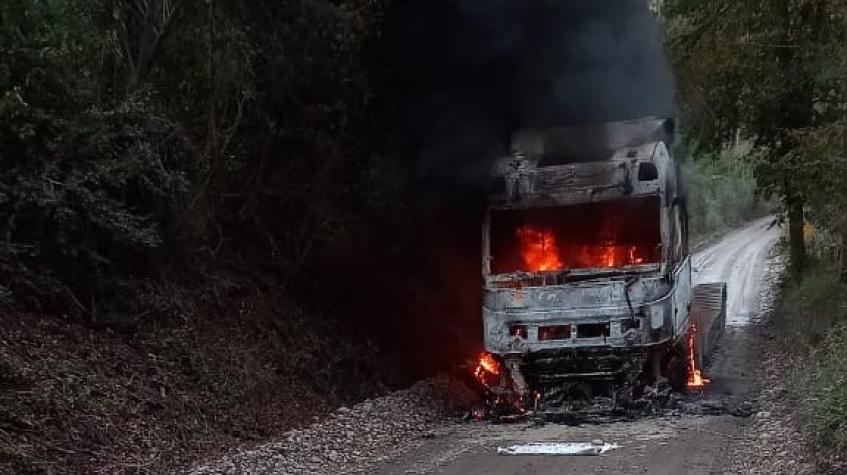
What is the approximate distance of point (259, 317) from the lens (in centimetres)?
1113

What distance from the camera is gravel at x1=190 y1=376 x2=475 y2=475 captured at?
7941mm

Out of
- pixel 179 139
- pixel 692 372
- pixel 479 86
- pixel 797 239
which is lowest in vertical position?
pixel 692 372

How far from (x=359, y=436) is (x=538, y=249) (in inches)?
134

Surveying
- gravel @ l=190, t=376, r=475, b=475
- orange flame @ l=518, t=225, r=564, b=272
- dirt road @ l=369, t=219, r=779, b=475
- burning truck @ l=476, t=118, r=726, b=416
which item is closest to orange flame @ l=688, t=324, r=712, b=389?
burning truck @ l=476, t=118, r=726, b=416

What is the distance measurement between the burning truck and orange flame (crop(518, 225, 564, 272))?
0.5 inches

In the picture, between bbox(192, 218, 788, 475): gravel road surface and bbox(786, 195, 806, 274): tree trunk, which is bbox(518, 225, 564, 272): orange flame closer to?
bbox(192, 218, 788, 475): gravel road surface

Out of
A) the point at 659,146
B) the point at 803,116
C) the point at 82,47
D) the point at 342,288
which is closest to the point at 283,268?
the point at 342,288

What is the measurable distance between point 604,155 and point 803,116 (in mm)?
5584

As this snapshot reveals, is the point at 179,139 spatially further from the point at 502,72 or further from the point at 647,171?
the point at 647,171

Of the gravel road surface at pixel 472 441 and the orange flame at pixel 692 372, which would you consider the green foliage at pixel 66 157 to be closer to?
the gravel road surface at pixel 472 441

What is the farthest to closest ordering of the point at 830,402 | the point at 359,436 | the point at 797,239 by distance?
1. the point at 797,239
2. the point at 359,436
3. the point at 830,402

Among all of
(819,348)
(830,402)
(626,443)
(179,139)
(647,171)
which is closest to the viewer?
(830,402)

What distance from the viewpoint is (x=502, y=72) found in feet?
42.6

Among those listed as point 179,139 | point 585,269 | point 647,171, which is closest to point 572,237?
point 585,269
